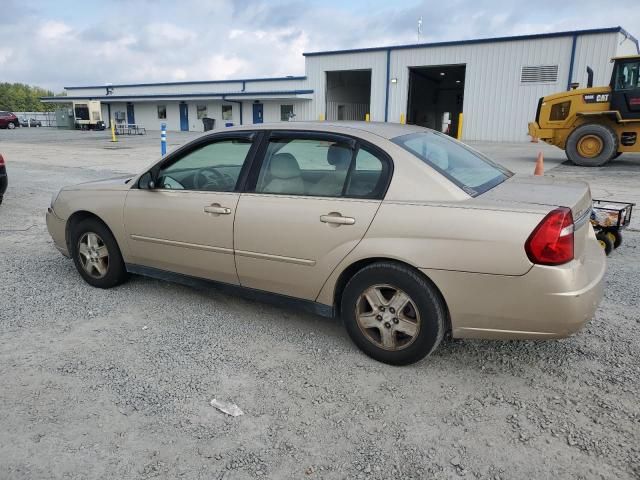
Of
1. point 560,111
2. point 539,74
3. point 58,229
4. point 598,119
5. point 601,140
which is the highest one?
point 539,74

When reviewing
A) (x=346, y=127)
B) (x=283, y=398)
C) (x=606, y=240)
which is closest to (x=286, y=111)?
(x=606, y=240)

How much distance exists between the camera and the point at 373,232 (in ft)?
10.2

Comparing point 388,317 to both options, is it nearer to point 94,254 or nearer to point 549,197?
point 549,197

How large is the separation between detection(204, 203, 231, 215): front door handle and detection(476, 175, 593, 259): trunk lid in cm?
177

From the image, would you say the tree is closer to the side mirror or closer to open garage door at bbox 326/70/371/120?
open garage door at bbox 326/70/371/120

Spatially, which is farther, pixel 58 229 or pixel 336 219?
pixel 58 229

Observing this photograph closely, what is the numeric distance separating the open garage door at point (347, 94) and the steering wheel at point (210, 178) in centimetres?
3037

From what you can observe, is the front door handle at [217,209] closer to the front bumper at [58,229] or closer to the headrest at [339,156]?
the headrest at [339,156]

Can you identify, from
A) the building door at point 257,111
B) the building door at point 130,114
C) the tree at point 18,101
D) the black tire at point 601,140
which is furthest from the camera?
the tree at point 18,101

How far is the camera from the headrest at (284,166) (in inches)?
143

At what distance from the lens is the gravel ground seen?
2.39 meters

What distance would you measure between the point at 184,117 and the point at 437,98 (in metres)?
21.4

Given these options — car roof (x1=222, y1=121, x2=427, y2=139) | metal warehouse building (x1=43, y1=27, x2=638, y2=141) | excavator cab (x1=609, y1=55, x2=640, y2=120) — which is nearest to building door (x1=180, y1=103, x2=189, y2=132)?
metal warehouse building (x1=43, y1=27, x2=638, y2=141)

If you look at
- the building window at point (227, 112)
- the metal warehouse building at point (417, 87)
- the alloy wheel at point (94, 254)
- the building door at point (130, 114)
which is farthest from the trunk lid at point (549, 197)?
the building door at point (130, 114)
